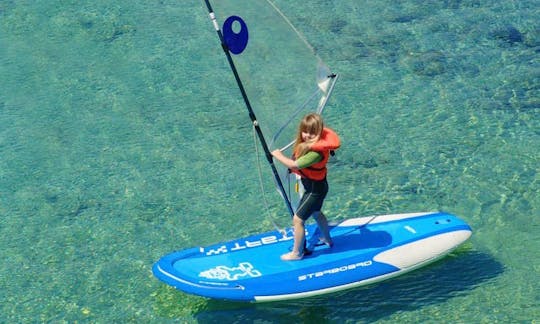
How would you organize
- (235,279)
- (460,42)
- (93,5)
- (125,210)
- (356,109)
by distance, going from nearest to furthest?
(235,279) → (125,210) → (356,109) → (460,42) → (93,5)

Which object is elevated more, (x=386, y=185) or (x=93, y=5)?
(x=93, y=5)

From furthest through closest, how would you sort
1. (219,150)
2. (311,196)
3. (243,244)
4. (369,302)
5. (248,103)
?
(219,150), (243,244), (369,302), (248,103), (311,196)

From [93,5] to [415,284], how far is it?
348 inches

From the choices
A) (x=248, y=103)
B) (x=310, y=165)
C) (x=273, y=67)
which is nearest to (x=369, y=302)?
(x=310, y=165)

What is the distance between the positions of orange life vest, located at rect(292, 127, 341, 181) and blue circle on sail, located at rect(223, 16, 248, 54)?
119cm

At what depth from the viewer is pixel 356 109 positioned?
11.5 m

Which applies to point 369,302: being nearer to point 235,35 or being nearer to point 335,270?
point 335,270

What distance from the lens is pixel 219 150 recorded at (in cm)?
1072

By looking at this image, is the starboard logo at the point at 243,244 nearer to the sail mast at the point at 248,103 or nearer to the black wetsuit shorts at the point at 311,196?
the sail mast at the point at 248,103

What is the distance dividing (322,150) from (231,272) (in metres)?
1.57

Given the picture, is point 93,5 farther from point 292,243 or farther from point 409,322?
point 409,322

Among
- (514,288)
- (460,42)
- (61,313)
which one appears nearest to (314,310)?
(514,288)

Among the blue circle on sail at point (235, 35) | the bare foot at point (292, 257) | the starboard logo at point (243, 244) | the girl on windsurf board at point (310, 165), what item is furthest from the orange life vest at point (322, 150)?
the blue circle on sail at point (235, 35)

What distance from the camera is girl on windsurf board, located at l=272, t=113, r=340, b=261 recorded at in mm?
7285
